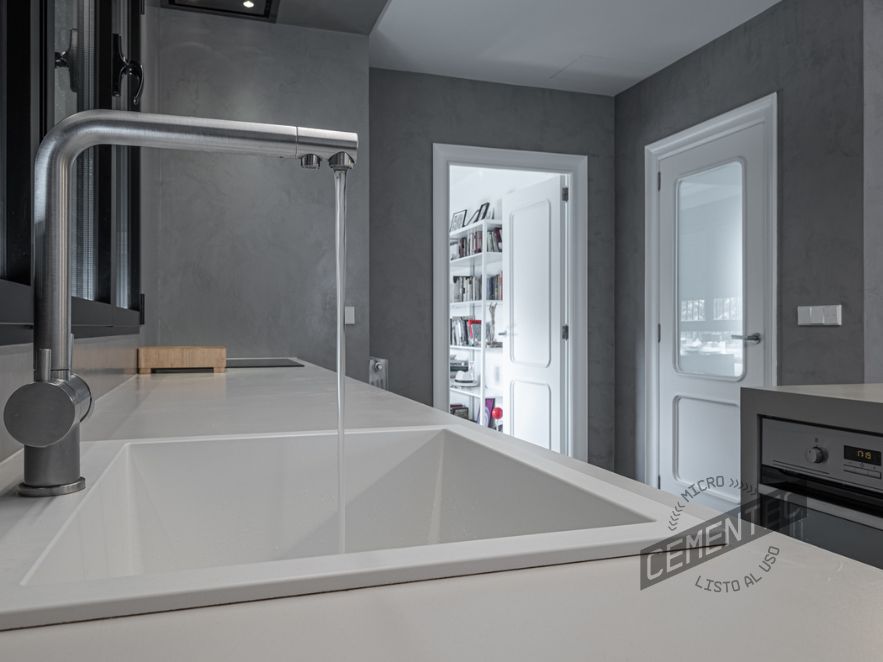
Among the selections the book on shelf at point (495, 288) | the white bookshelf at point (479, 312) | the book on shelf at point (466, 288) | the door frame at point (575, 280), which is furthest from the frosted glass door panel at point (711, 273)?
the book on shelf at point (466, 288)

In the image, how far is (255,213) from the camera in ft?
9.89

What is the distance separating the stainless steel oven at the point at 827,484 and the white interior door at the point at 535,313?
2.34 m

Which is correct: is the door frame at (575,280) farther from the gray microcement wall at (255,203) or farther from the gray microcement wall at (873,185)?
the gray microcement wall at (873,185)

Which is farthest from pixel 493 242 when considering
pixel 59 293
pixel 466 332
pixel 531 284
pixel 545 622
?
pixel 545 622

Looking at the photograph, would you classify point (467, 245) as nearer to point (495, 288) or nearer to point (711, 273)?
point (495, 288)

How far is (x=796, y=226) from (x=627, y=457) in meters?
1.66

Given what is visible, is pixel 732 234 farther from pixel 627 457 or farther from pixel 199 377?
pixel 199 377

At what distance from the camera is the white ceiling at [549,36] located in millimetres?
2930

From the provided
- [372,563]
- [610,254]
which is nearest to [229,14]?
[610,254]

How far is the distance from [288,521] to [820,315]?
2512 millimetres

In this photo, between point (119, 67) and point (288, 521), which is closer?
point (288, 521)

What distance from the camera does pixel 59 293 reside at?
528 millimetres

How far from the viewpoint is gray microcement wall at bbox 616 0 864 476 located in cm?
255

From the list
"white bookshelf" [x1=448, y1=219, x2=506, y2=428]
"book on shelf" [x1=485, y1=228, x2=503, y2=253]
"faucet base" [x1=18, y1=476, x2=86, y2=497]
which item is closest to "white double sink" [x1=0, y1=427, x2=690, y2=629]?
"faucet base" [x1=18, y1=476, x2=86, y2=497]
